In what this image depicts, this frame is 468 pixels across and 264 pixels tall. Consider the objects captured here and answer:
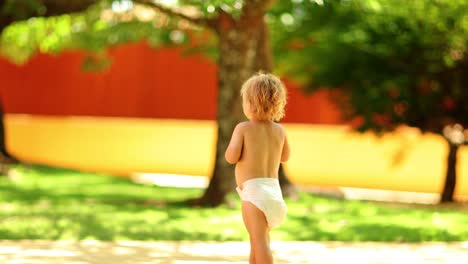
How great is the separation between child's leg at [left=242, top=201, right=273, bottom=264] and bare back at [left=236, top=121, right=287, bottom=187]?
0.82ft

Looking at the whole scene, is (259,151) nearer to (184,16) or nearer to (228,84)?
(228,84)

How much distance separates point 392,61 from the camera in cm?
1723

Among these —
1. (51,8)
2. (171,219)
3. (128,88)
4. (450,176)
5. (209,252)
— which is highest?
(128,88)

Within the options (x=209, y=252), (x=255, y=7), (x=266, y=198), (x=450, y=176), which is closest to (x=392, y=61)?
(x=450, y=176)

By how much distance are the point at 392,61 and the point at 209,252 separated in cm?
871

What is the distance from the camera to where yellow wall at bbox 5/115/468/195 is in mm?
20844

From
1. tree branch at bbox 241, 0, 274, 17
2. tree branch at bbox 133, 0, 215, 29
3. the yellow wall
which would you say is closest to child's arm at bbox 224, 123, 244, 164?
tree branch at bbox 241, 0, 274, 17

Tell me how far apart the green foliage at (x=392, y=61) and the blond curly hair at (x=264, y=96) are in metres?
9.64

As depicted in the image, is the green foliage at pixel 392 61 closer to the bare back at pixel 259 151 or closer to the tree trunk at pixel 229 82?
the tree trunk at pixel 229 82

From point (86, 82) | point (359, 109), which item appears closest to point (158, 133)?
point (86, 82)

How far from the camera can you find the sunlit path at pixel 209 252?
8805 mm

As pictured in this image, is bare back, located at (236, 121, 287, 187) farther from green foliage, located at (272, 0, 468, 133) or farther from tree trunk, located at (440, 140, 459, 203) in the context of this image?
tree trunk, located at (440, 140, 459, 203)

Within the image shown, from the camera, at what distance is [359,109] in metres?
17.3

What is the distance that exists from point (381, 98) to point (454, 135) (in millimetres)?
1660
